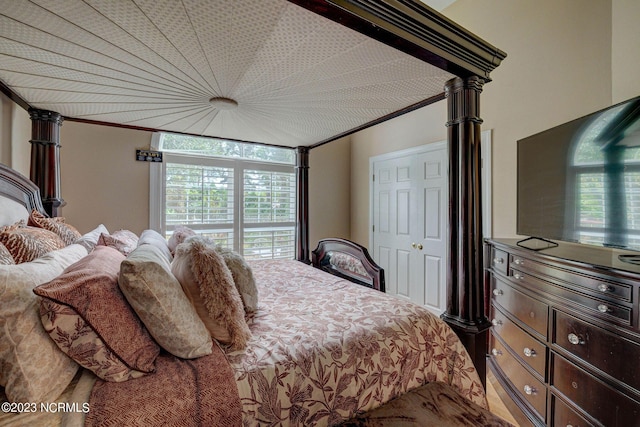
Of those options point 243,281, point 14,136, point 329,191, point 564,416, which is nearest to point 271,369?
point 243,281

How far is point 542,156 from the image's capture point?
178 centimetres

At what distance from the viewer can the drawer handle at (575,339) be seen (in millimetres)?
1308

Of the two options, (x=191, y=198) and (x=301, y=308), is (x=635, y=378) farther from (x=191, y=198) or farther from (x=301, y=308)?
(x=191, y=198)

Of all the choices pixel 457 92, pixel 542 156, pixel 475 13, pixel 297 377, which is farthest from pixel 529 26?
pixel 297 377

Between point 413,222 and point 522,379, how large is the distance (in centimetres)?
199

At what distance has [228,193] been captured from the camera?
357 centimetres

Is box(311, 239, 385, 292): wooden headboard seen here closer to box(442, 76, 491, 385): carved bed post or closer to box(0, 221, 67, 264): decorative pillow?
box(442, 76, 491, 385): carved bed post

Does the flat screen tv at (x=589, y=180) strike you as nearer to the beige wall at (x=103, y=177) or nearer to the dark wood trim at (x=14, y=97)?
the dark wood trim at (x=14, y=97)

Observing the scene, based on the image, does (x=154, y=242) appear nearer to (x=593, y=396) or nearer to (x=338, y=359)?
(x=338, y=359)

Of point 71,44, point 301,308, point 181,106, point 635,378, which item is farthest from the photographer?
point 181,106

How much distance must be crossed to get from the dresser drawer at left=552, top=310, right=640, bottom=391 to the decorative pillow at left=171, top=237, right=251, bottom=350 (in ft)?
5.06

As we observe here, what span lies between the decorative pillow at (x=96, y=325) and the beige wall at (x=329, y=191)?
133 inches

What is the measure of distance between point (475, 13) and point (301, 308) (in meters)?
3.28

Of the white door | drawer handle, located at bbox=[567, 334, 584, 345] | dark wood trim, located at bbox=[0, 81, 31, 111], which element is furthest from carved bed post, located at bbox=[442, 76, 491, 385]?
dark wood trim, located at bbox=[0, 81, 31, 111]
